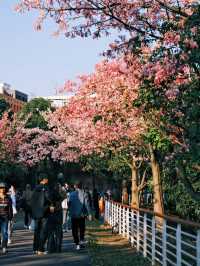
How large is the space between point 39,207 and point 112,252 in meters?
2.52

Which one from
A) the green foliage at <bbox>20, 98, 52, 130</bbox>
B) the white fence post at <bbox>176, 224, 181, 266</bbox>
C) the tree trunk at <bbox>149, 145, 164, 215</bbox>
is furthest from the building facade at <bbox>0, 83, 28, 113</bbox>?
the white fence post at <bbox>176, 224, 181, 266</bbox>

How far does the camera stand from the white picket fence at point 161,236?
10.6 meters

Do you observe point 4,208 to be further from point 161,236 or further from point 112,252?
point 161,236

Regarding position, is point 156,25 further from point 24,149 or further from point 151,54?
point 24,149

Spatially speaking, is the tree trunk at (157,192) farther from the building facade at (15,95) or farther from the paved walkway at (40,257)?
the building facade at (15,95)

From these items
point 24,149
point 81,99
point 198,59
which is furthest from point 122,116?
point 24,149

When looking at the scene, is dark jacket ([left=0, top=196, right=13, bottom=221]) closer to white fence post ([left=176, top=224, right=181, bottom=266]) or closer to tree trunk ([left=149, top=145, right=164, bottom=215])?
white fence post ([left=176, top=224, right=181, bottom=266])

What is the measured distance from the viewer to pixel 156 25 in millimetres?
11922

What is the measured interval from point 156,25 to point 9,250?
A: 8.06 metres

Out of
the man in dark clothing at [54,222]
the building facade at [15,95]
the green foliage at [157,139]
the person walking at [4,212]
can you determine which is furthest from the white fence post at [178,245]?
the building facade at [15,95]

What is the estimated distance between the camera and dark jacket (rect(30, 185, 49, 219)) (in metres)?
15.9

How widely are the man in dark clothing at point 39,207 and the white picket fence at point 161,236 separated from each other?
2369 millimetres

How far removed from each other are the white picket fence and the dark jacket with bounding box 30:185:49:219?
92.6 inches

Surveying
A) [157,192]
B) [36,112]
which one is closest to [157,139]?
[157,192]
